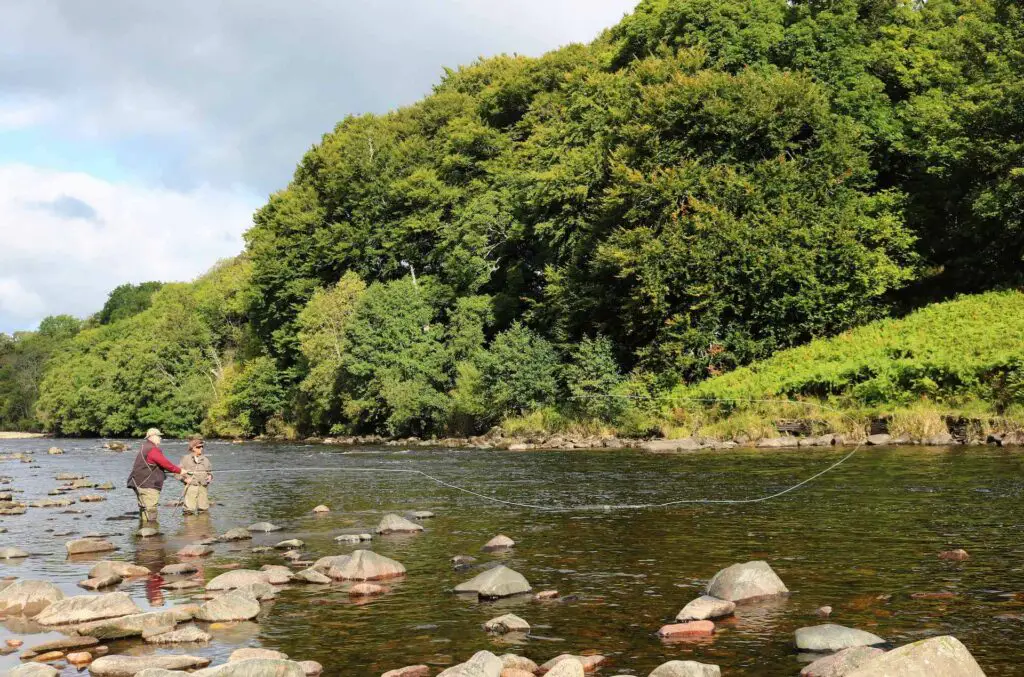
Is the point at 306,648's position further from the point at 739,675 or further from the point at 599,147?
the point at 599,147

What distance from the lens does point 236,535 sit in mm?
16594

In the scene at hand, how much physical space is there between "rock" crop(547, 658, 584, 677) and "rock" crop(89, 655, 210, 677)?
3.44 meters

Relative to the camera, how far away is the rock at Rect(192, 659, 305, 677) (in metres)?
7.96

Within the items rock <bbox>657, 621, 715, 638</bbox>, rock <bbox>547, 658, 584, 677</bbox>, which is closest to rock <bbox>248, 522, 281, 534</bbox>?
rock <bbox>657, 621, 715, 638</bbox>

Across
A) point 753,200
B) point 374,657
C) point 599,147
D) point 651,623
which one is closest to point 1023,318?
point 753,200

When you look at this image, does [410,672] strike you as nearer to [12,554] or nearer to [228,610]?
[228,610]

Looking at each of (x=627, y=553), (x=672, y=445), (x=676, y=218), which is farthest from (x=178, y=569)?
(x=676, y=218)

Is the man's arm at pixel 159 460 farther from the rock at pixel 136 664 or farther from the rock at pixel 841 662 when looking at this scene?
the rock at pixel 841 662

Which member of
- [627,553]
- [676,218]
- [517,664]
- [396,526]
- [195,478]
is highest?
[676,218]

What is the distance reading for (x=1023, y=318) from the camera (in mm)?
35469

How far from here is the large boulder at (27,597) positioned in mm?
11328

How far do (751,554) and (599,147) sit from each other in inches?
1437

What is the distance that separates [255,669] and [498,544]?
7062mm

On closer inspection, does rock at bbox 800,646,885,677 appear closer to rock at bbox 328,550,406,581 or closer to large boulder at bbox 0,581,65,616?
rock at bbox 328,550,406,581
